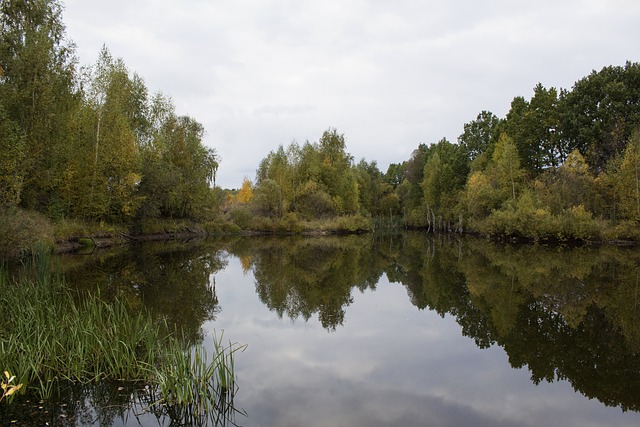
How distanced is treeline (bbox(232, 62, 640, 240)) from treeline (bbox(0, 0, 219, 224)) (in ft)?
43.5

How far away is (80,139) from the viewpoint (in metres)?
26.6

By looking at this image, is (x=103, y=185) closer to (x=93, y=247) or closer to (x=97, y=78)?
(x=93, y=247)

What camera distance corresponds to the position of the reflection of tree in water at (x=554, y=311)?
22.7 ft

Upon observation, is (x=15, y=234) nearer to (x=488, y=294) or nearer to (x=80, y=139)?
(x=80, y=139)

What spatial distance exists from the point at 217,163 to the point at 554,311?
42.6 m

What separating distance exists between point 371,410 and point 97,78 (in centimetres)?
2986

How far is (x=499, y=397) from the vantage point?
611 cm

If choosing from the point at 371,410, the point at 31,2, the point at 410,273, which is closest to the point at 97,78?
the point at 31,2

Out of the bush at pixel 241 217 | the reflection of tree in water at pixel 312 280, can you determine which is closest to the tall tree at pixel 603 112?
the reflection of tree in water at pixel 312 280

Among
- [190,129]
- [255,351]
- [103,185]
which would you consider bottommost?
[255,351]

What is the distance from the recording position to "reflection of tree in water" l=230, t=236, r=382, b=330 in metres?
11.5

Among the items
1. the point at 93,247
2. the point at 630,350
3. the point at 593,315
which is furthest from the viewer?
the point at 93,247

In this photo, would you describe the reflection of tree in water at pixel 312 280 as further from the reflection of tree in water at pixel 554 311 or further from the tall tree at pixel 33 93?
the tall tree at pixel 33 93

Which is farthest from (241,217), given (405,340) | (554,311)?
(405,340)
